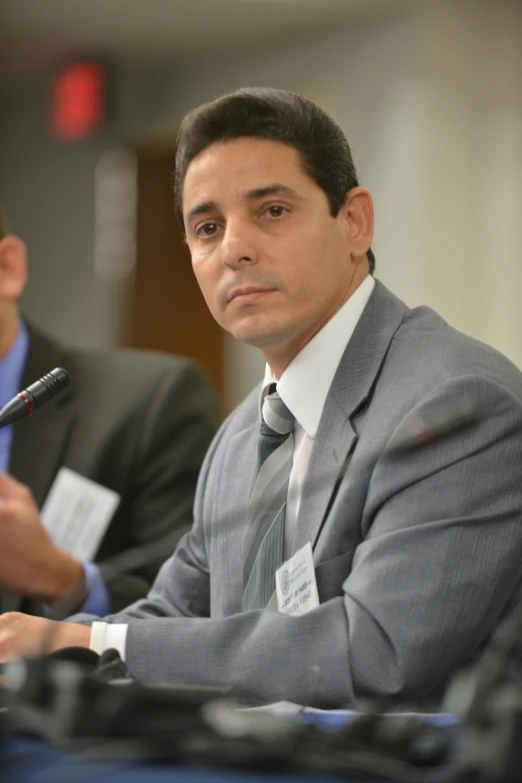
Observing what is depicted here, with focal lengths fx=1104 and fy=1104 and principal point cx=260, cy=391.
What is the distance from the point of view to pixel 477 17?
5262mm

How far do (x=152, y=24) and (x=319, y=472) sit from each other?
4.86m

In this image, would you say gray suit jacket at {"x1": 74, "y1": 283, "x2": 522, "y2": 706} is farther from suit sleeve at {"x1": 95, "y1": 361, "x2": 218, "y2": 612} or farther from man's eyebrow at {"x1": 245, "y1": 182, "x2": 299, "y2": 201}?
suit sleeve at {"x1": 95, "y1": 361, "x2": 218, "y2": 612}

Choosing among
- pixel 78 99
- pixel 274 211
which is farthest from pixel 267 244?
pixel 78 99

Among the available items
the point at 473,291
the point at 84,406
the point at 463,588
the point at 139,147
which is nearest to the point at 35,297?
the point at 139,147

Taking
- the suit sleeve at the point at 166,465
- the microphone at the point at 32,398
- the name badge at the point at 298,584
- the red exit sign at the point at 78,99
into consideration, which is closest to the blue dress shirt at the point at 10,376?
the suit sleeve at the point at 166,465

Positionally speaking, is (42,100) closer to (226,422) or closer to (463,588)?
(226,422)

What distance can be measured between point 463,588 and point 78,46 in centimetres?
550

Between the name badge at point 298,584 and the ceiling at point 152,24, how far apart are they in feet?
14.3

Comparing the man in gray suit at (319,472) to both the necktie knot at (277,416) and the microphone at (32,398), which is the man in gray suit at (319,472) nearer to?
the necktie knot at (277,416)

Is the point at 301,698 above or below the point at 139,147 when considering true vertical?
below

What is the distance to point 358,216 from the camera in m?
1.77

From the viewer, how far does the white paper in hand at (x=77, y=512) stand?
2412 mm

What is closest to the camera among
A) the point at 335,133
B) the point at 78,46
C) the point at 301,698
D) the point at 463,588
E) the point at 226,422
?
the point at 301,698

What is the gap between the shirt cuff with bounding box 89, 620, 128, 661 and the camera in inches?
56.7
